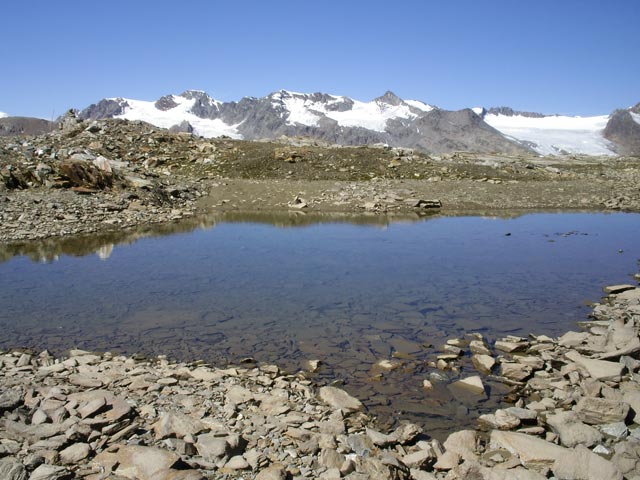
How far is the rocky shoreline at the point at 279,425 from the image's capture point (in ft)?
17.3

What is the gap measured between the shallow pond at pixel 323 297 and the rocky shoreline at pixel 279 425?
0.58 metres

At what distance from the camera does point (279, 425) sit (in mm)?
6176

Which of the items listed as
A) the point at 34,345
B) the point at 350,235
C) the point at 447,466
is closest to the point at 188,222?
the point at 350,235

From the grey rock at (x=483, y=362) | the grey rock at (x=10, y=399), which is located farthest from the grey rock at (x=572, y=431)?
the grey rock at (x=10, y=399)

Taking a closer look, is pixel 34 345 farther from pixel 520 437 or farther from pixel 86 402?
pixel 520 437

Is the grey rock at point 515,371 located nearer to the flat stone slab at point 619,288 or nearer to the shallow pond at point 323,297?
the shallow pond at point 323,297

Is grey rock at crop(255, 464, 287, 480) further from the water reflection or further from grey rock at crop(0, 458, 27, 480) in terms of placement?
the water reflection

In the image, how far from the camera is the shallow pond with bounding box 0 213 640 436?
8727 mm

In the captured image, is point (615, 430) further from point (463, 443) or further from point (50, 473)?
point (50, 473)

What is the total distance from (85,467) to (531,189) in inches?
1407

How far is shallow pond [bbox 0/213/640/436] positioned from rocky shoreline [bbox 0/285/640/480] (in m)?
0.58

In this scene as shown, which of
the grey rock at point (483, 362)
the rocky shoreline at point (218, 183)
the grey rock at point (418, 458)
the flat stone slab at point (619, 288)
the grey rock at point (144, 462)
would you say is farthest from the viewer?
the rocky shoreline at point (218, 183)

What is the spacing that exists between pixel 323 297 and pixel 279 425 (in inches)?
237

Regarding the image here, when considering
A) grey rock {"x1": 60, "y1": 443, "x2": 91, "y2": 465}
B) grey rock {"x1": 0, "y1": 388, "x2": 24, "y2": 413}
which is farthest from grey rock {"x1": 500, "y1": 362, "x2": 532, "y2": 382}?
grey rock {"x1": 0, "y1": 388, "x2": 24, "y2": 413}
